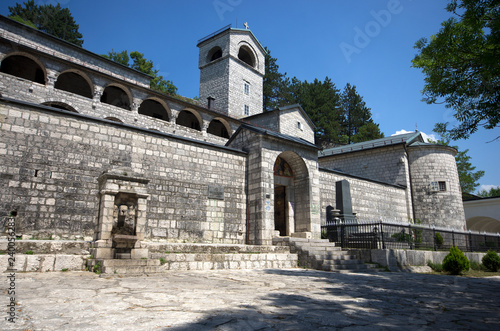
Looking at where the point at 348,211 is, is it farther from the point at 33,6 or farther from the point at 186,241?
the point at 33,6

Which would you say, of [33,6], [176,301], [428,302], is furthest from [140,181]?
[33,6]

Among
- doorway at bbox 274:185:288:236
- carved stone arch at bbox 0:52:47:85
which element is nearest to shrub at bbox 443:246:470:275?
doorway at bbox 274:185:288:236

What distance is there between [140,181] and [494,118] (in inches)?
371

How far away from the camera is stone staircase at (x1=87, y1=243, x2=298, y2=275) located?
22.8ft

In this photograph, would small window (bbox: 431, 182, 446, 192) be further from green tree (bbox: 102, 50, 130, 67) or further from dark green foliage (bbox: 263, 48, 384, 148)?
green tree (bbox: 102, 50, 130, 67)

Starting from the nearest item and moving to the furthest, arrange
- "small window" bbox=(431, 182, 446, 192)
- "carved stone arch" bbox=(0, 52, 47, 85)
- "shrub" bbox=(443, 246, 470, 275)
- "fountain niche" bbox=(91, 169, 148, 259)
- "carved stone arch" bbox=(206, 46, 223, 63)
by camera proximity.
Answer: "fountain niche" bbox=(91, 169, 148, 259) < "shrub" bbox=(443, 246, 470, 275) < "carved stone arch" bbox=(0, 52, 47, 85) < "small window" bbox=(431, 182, 446, 192) < "carved stone arch" bbox=(206, 46, 223, 63)

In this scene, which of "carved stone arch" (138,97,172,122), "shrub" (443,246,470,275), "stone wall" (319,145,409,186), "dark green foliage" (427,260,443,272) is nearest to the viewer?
"shrub" (443,246,470,275)

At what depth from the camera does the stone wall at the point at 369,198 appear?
17016mm

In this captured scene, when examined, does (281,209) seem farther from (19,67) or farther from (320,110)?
(320,110)

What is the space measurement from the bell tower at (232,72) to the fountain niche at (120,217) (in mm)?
27012

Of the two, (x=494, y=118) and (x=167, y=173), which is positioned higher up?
(x=494, y=118)

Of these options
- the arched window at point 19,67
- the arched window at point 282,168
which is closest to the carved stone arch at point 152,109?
the arched window at point 19,67

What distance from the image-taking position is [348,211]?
51.8 feet

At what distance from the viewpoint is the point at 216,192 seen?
12227 millimetres
